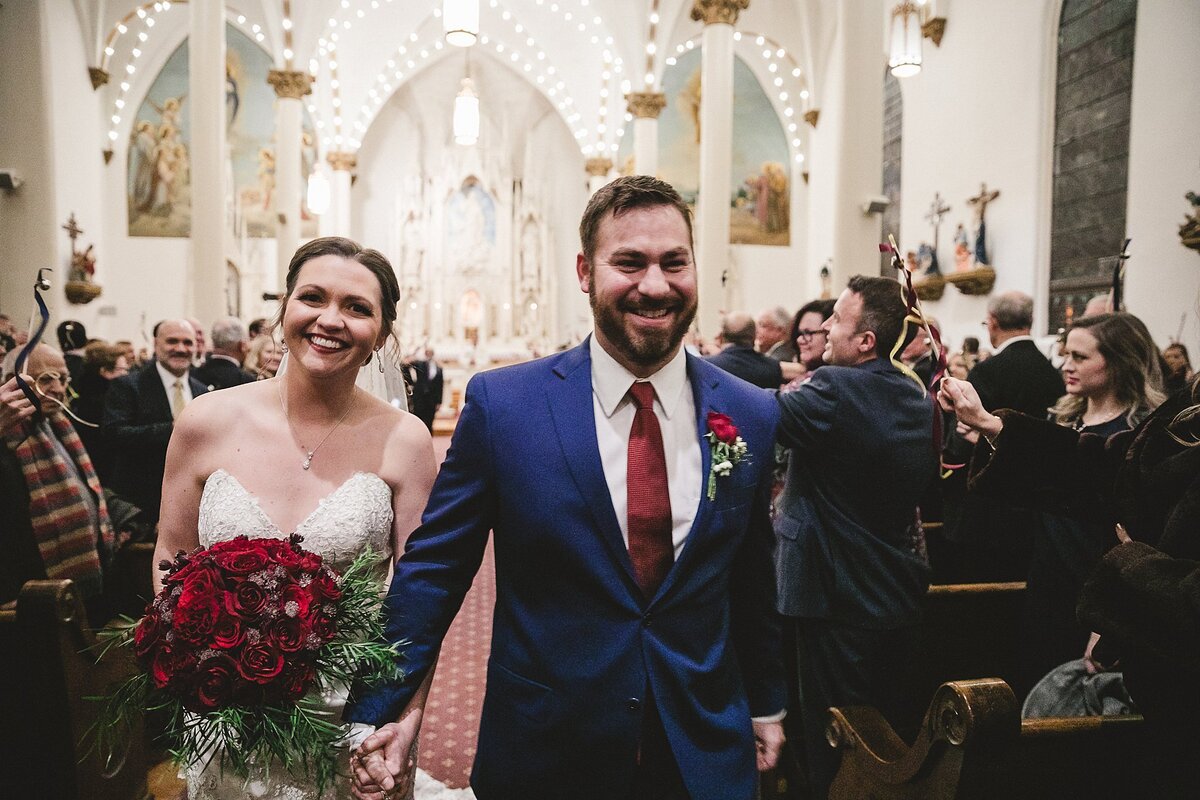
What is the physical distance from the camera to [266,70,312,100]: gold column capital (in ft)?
45.0

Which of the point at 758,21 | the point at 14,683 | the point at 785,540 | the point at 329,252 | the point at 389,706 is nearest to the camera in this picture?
the point at 389,706

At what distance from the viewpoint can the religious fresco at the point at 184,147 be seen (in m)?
19.4

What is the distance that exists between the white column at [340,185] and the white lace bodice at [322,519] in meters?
20.1

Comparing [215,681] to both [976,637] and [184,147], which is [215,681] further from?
[184,147]

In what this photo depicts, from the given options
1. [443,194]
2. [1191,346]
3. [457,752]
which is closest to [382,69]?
[443,194]

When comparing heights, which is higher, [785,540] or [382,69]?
[382,69]

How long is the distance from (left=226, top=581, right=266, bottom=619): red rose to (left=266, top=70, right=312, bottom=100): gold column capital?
47.1 feet

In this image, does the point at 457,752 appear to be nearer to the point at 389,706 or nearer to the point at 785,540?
the point at 785,540

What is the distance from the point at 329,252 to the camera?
199 cm

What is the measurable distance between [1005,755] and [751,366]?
2.75 metres

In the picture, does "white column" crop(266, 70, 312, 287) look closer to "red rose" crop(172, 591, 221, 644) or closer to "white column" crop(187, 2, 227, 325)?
"white column" crop(187, 2, 227, 325)

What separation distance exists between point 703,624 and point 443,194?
2225 cm

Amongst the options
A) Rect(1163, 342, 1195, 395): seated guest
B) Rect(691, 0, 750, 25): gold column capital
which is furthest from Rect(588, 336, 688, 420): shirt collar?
Rect(691, 0, 750, 25): gold column capital

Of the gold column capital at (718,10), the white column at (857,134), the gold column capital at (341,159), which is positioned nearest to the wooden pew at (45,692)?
the white column at (857,134)
